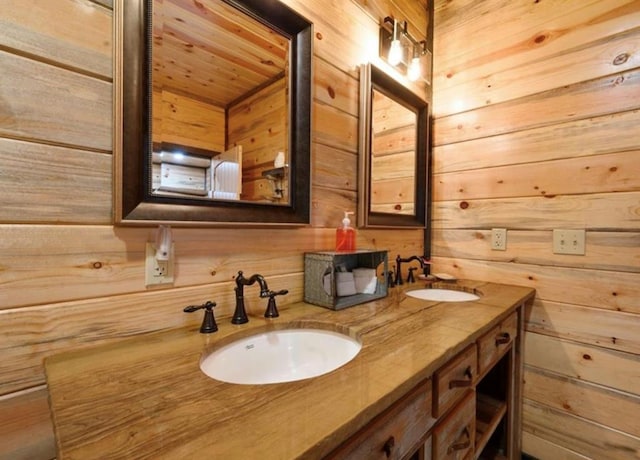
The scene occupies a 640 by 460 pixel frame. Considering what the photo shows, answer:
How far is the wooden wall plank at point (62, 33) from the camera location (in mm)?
580

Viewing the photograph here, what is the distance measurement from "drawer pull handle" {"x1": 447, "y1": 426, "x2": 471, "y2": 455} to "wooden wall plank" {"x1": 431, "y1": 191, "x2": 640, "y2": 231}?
37.9 inches

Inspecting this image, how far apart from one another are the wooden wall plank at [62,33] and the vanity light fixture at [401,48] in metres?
1.14

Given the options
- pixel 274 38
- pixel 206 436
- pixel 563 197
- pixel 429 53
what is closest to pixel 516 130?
pixel 563 197

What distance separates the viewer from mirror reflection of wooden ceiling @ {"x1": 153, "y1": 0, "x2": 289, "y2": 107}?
0.77 meters

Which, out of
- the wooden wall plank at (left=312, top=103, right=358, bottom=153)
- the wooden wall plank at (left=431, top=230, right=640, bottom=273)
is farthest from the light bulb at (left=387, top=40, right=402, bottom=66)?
the wooden wall plank at (left=431, top=230, right=640, bottom=273)

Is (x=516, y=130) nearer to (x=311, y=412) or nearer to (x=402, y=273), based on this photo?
(x=402, y=273)

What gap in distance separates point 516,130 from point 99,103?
160cm

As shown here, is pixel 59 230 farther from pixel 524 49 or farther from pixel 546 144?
pixel 524 49

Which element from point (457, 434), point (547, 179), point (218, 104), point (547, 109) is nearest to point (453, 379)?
point (457, 434)

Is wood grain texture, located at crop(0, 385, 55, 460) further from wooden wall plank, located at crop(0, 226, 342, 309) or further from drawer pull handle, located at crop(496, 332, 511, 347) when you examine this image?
drawer pull handle, located at crop(496, 332, 511, 347)

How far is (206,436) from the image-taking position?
40 cm

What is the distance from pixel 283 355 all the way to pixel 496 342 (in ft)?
2.41

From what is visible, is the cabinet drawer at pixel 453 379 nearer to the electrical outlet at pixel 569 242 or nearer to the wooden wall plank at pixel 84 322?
the wooden wall plank at pixel 84 322

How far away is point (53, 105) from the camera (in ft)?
2.03
